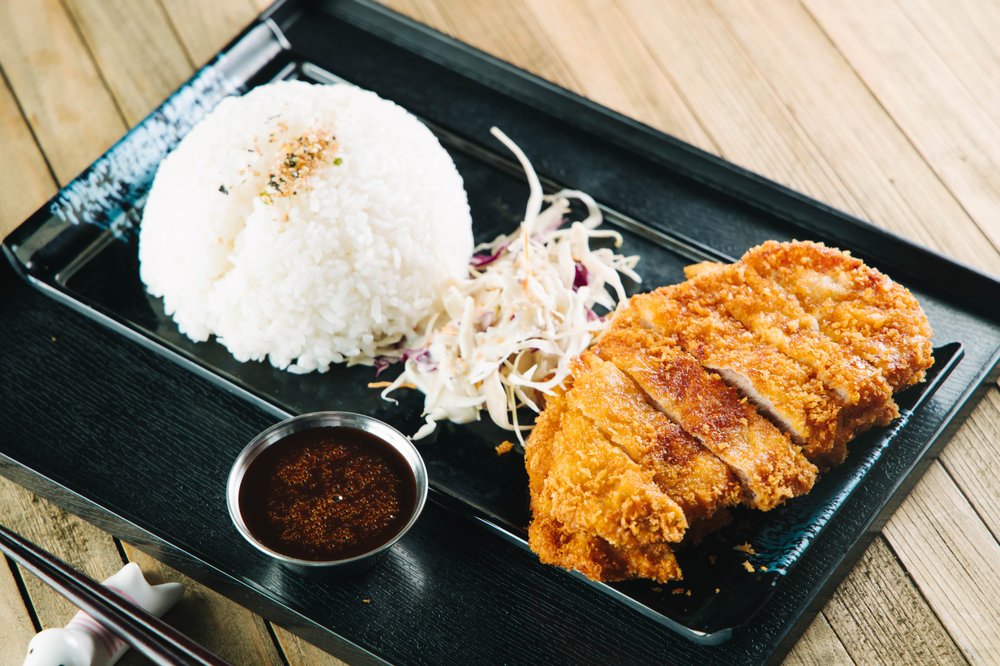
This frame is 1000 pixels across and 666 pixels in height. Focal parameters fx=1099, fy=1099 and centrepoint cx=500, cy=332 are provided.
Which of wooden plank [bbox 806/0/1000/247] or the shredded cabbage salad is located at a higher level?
the shredded cabbage salad

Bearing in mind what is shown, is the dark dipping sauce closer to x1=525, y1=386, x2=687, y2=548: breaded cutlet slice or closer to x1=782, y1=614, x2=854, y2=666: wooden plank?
x1=525, y1=386, x2=687, y2=548: breaded cutlet slice

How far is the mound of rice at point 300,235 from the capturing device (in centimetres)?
384

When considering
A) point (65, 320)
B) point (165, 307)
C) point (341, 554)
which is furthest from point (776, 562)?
point (65, 320)

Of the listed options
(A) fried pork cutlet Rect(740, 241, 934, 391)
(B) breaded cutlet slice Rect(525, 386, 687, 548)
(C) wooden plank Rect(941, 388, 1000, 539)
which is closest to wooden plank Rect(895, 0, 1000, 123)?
(C) wooden plank Rect(941, 388, 1000, 539)

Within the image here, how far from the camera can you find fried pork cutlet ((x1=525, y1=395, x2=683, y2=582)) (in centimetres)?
305

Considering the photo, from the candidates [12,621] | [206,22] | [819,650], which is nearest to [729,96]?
[206,22]

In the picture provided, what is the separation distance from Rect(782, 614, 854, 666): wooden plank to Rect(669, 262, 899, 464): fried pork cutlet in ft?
1.72

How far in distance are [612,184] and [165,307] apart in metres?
1.80

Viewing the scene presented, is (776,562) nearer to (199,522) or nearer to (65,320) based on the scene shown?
(199,522)

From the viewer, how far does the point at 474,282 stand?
4016 mm

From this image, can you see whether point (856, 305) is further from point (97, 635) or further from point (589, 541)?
point (97, 635)

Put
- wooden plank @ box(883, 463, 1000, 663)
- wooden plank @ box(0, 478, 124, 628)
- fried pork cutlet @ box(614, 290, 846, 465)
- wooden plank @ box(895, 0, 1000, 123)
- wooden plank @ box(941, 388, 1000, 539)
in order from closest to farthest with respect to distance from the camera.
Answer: fried pork cutlet @ box(614, 290, 846, 465)
wooden plank @ box(883, 463, 1000, 663)
wooden plank @ box(0, 478, 124, 628)
wooden plank @ box(941, 388, 1000, 539)
wooden plank @ box(895, 0, 1000, 123)

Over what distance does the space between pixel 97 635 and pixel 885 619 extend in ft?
7.86

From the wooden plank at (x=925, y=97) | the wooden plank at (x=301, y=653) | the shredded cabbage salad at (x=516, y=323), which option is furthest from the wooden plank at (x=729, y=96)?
the wooden plank at (x=301, y=653)
